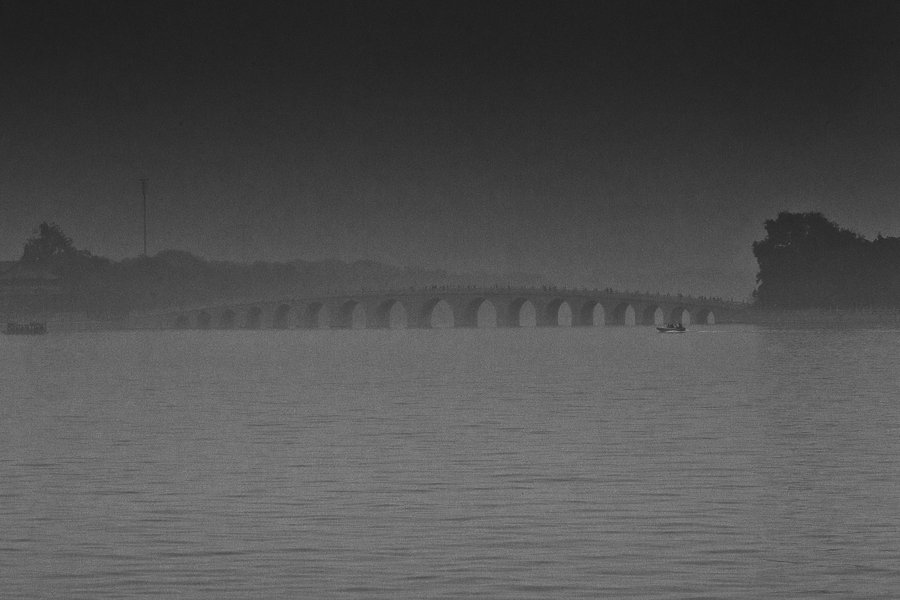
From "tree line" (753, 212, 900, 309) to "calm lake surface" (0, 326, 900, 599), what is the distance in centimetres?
12633

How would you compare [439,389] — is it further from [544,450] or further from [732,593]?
[732,593]

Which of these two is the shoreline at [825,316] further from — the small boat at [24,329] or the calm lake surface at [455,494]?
the calm lake surface at [455,494]

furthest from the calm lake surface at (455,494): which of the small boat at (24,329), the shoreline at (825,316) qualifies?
the small boat at (24,329)

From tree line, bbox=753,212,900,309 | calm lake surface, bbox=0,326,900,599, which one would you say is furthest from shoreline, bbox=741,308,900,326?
calm lake surface, bbox=0,326,900,599

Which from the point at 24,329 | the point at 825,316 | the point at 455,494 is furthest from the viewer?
the point at 825,316

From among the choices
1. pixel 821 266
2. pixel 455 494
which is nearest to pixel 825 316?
pixel 821 266

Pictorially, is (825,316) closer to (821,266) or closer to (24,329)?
(821,266)

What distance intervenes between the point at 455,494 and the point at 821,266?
161 m

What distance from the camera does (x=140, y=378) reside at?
2687 inches

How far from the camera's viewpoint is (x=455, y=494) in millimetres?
25469

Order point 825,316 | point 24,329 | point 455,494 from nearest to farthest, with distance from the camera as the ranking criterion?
1. point 455,494
2. point 24,329
3. point 825,316

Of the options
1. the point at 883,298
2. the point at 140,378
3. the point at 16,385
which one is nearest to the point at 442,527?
the point at 16,385

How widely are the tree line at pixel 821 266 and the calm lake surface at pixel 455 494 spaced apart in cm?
12633

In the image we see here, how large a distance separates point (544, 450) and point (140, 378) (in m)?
38.3
